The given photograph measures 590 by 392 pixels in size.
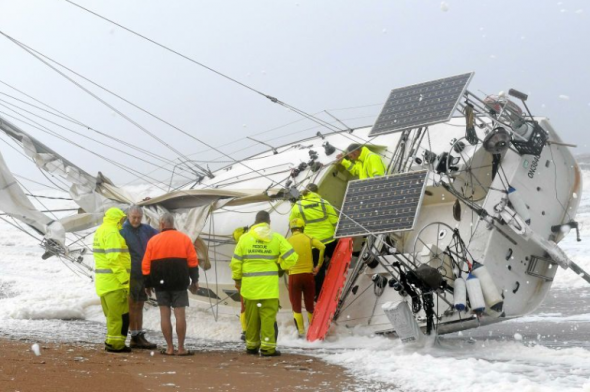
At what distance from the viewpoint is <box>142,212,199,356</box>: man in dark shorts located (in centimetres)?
897

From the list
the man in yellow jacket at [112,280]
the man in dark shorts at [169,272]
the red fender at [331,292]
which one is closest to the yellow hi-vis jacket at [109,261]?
the man in yellow jacket at [112,280]

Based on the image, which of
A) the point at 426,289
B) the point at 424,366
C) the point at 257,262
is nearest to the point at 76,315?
the point at 257,262

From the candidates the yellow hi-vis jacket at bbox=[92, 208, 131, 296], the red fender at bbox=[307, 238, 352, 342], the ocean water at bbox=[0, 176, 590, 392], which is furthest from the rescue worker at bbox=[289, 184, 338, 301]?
the yellow hi-vis jacket at bbox=[92, 208, 131, 296]

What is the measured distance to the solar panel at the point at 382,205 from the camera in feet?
30.2

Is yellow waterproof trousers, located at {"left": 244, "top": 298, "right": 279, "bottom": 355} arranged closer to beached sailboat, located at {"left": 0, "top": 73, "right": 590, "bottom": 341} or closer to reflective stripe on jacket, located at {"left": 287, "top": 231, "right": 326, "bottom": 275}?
beached sailboat, located at {"left": 0, "top": 73, "right": 590, "bottom": 341}

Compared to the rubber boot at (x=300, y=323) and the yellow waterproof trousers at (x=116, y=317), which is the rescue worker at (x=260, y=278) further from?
the rubber boot at (x=300, y=323)

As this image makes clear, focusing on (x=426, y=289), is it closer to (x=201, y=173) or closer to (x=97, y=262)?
(x=97, y=262)

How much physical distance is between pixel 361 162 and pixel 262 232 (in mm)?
2797

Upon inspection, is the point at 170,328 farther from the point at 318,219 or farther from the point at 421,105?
the point at 421,105

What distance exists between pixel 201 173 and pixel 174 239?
6.91m

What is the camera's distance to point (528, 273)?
416 inches

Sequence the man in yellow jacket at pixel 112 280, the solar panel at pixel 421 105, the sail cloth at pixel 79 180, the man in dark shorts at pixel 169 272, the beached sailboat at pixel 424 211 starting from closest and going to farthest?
the man in dark shorts at pixel 169 272, the man in yellow jacket at pixel 112 280, the beached sailboat at pixel 424 211, the solar panel at pixel 421 105, the sail cloth at pixel 79 180

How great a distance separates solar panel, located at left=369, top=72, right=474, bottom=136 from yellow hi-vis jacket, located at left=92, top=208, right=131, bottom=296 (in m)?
3.56

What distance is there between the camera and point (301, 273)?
1071 cm
